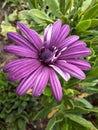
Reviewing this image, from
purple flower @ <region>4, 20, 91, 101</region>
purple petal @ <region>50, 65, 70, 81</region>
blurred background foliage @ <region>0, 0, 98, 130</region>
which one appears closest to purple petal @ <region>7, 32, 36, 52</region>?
purple flower @ <region>4, 20, 91, 101</region>

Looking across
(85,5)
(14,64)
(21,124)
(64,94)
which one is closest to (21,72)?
(14,64)

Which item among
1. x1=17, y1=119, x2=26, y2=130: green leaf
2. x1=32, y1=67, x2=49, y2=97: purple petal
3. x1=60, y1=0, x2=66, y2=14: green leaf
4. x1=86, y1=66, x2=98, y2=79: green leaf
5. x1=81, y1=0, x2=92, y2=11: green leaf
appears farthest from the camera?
x1=17, y1=119, x2=26, y2=130: green leaf

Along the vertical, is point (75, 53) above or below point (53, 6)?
below

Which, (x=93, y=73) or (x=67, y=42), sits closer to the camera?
(x=67, y=42)

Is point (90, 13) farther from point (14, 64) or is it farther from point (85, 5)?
point (14, 64)

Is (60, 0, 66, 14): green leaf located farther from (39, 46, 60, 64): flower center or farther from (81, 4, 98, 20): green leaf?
(39, 46, 60, 64): flower center

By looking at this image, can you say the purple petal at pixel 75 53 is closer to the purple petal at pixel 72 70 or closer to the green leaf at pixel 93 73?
the purple petal at pixel 72 70
